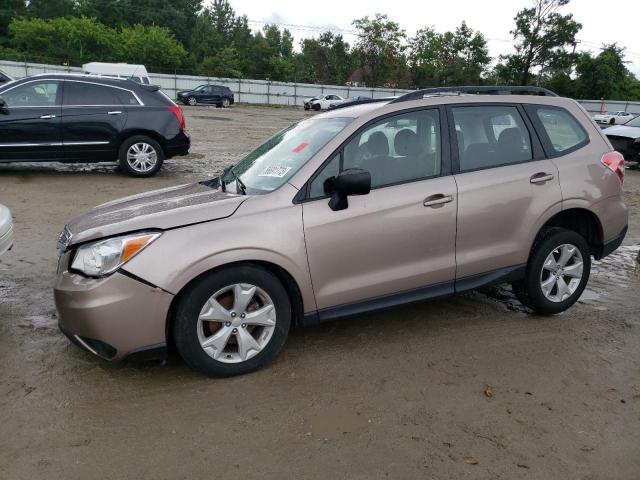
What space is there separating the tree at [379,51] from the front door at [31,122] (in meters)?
69.6

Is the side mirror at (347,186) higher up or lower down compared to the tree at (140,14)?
lower down

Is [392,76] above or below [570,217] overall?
above

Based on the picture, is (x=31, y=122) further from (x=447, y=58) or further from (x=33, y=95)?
(x=447, y=58)

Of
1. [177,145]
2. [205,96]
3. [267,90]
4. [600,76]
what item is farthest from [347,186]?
[600,76]

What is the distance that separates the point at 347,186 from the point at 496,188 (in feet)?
4.24

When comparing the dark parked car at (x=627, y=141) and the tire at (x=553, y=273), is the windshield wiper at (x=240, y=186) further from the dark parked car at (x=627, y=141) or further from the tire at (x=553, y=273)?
the dark parked car at (x=627, y=141)

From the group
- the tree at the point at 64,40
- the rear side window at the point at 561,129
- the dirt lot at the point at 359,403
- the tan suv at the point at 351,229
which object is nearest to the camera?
the dirt lot at the point at 359,403

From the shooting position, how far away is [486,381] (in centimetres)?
351

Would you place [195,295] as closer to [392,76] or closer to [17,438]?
[17,438]

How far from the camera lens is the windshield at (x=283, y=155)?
150 inches

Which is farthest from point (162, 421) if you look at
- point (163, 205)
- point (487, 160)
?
point (487, 160)

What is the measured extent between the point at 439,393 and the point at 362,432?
643 millimetres

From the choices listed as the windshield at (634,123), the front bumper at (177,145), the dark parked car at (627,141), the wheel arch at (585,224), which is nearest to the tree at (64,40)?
the front bumper at (177,145)

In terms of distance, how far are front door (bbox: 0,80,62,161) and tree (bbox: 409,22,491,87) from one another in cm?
7008
